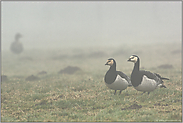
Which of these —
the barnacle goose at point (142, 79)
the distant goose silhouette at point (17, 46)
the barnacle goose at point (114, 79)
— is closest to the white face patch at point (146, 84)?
the barnacle goose at point (142, 79)

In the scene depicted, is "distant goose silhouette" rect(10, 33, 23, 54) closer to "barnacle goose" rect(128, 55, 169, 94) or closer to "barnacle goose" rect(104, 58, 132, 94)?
"barnacle goose" rect(104, 58, 132, 94)

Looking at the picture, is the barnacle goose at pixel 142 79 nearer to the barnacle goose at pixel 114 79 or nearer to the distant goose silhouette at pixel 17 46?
the barnacle goose at pixel 114 79

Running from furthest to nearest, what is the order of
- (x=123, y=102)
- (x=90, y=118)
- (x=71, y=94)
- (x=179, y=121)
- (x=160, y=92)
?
(x=71, y=94) → (x=160, y=92) → (x=123, y=102) → (x=90, y=118) → (x=179, y=121)

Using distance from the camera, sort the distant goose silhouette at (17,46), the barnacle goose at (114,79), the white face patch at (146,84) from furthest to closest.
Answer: the distant goose silhouette at (17,46)
the barnacle goose at (114,79)
the white face patch at (146,84)

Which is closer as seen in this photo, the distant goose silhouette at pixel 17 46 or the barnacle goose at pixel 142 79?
the barnacle goose at pixel 142 79

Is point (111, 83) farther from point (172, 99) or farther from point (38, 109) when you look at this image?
point (38, 109)

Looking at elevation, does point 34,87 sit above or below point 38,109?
above

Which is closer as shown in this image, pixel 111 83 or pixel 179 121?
pixel 179 121

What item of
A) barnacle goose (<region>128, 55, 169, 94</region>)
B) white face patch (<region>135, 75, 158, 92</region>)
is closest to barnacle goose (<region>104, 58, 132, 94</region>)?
barnacle goose (<region>128, 55, 169, 94</region>)

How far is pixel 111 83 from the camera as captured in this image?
1469 centimetres

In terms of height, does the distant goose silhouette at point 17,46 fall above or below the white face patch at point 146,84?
above

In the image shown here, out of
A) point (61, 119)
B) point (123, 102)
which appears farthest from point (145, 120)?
point (61, 119)

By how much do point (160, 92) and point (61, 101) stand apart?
8412 mm

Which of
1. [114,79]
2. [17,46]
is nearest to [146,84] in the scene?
[114,79]
